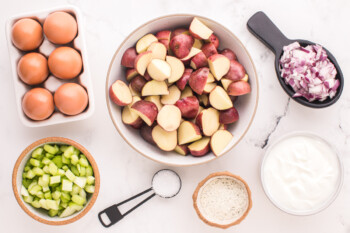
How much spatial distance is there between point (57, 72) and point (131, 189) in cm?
59

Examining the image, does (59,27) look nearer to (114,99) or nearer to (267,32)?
(114,99)

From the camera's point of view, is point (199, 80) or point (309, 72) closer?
point (199, 80)

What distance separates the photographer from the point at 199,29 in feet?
5.25

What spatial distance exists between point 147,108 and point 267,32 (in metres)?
0.62

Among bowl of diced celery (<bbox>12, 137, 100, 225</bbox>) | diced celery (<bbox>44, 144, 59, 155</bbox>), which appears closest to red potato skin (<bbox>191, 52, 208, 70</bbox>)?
bowl of diced celery (<bbox>12, 137, 100, 225</bbox>)

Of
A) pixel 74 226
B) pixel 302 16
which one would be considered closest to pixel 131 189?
pixel 74 226

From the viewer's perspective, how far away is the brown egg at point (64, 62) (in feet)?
5.18

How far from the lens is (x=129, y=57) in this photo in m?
1.62

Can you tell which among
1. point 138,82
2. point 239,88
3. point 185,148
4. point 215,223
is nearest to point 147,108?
point 138,82

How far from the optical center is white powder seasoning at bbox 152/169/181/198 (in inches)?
71.6

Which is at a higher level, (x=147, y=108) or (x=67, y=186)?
(x=147, y=108)

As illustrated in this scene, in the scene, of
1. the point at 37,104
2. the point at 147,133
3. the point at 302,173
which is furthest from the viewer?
the point at 302,173

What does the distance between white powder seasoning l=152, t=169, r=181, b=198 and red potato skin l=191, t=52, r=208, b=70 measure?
0.48 meters

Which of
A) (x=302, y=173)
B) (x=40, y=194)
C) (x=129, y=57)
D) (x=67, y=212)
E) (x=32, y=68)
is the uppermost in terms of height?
(x=32, y=68)
